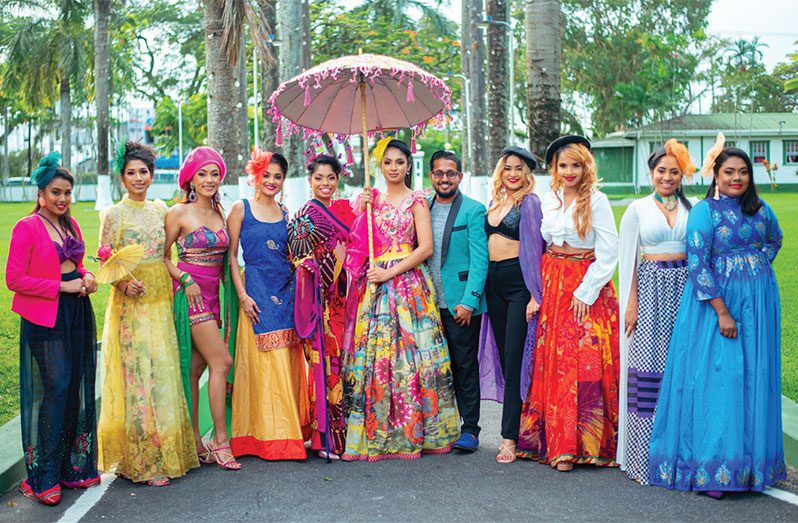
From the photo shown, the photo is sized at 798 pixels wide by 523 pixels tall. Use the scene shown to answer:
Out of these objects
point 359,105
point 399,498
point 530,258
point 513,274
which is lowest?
point 399,498

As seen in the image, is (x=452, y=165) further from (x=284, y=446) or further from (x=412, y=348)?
(x=284, y=446)

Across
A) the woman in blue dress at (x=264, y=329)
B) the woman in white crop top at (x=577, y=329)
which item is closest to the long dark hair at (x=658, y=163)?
the woman in white crop top at (x=577, y=329)

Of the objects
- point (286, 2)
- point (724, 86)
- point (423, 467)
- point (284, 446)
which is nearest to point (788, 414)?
point (423, 467)

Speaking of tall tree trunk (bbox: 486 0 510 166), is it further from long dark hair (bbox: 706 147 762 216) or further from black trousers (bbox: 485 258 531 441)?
long dark hair (bbox: 706 147 762 216)

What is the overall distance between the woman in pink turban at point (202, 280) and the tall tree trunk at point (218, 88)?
20.2 feet

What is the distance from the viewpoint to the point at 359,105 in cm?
723

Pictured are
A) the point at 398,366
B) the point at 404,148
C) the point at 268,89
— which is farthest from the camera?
the point at 268,89

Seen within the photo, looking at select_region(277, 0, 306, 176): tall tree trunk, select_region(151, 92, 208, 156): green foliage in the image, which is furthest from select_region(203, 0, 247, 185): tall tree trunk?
select_region(151, 92, 208, 156): green foliage

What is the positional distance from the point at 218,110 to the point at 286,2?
5.75 feet

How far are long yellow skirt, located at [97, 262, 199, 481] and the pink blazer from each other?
1.79 ft

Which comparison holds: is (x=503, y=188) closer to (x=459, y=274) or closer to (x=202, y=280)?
(x=459, y=274)

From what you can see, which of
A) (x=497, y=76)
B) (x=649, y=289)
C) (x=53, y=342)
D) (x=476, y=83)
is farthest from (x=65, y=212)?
(x=476, y=83)

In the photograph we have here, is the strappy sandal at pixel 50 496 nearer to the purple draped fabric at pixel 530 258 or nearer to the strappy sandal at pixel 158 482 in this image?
the strappy sandal at pixel 158 482

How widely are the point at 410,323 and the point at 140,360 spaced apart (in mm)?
1781
